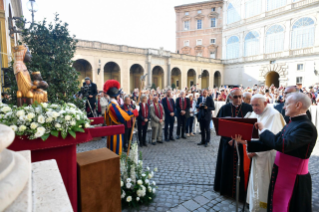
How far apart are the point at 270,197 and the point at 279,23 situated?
34.4 m

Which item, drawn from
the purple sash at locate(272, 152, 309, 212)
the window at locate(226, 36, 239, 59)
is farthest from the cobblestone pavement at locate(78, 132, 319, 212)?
the window at locate(226, 36, 239, 59)

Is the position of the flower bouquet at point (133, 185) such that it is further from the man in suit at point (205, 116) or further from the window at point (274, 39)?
the window at point (274, 39)

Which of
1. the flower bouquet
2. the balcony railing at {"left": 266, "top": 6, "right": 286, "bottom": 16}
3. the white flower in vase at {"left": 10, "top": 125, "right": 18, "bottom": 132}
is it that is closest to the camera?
the white flower in vase at {"left": 10, "top": 125, "right": 18, "bottom": 132}

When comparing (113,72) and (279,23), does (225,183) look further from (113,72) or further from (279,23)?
(279,23)

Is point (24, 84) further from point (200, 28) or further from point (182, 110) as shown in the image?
point (200, 28)

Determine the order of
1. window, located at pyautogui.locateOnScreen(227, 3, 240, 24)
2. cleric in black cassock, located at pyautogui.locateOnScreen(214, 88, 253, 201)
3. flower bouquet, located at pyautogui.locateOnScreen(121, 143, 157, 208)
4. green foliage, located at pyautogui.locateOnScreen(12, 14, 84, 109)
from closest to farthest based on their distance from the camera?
flower bouquet, located at pyautogui.locateOnScreen(121, 143, 157, 208), cleric in black cassock, located at pyautogui.locateOnScreen(214, 88, 253, 201), green foliage, located at pyautogui.locateOnScreen(12, 14, 84, 109), window, located at pyautogui.locateOnScreen(227, 3, 240, 24)

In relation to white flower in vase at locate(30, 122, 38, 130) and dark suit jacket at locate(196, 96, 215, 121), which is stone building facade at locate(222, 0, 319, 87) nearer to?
dark suit jacket at locate(196, 96, 215, 121)

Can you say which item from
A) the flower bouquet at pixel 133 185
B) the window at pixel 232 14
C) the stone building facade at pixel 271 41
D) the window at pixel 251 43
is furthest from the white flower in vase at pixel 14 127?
the window at pixel 232 14

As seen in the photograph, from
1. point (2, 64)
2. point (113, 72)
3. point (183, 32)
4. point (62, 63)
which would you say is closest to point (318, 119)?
point (62, 63)

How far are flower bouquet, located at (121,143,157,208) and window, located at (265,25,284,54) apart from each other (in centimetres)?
3398

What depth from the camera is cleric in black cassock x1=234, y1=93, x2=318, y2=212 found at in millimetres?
2270

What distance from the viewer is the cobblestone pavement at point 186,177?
3.46 m

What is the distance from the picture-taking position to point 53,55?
420 centimetres

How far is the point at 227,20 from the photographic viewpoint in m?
37.5
